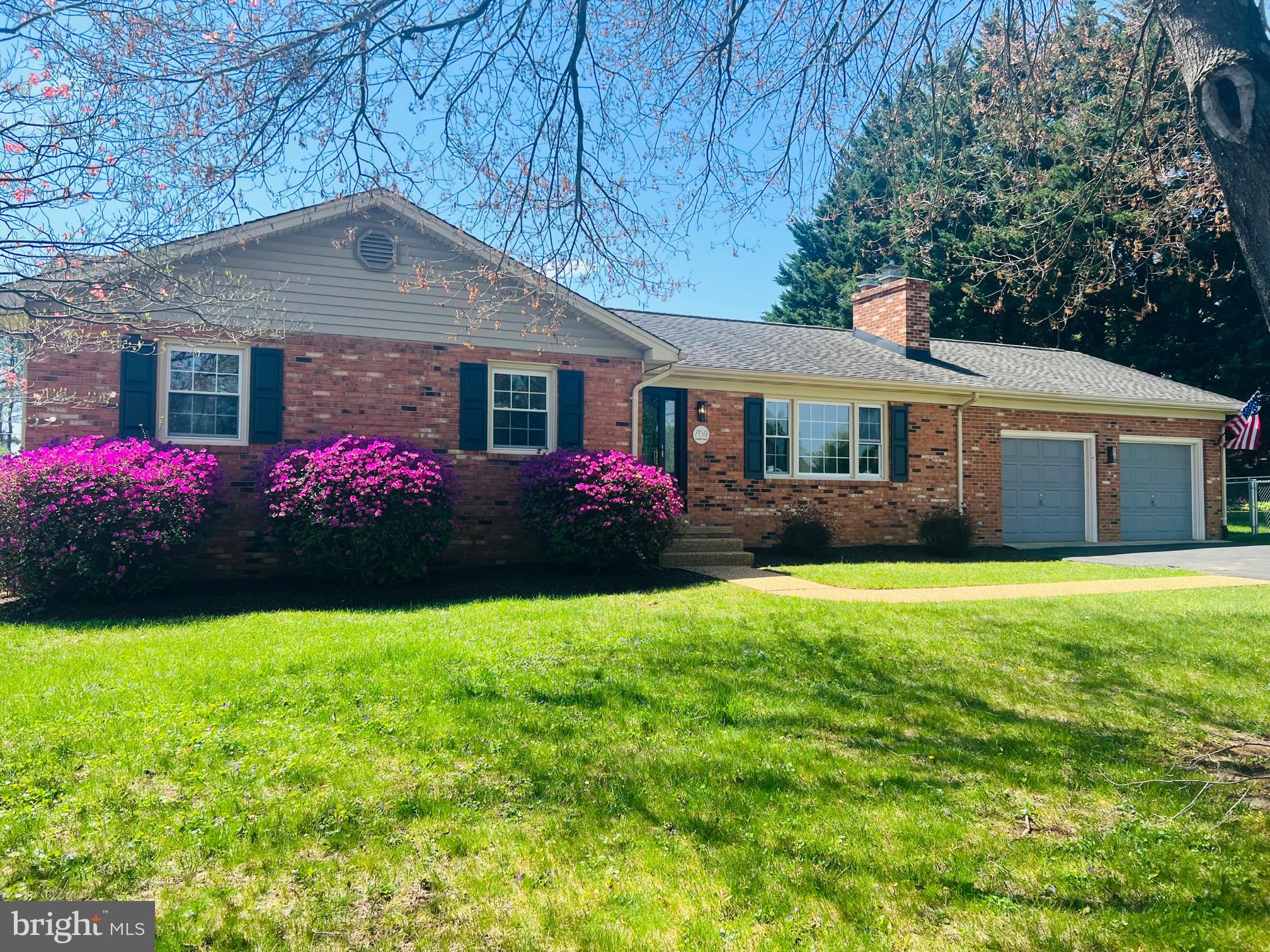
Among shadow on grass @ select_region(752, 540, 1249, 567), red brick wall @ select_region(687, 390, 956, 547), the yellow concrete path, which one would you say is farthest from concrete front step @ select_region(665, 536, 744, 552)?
red brick wall @ select_region(687, 390, 956, 547)

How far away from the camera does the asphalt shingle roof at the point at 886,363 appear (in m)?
15.3

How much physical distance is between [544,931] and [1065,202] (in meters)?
7.14

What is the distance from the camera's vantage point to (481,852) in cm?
334

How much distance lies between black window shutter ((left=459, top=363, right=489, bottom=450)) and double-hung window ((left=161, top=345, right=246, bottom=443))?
2951 millimetres

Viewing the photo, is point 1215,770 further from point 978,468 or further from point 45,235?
point 978,468

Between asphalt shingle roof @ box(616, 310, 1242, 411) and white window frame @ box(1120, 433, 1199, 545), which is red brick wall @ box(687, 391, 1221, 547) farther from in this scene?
asphalt shingle roof @ box(616, 310, 1242, 411)

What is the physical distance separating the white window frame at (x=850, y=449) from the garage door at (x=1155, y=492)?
622 centimetres

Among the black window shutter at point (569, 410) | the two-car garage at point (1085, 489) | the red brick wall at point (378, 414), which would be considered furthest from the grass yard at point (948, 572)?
the red brick wall at point (378, 414)

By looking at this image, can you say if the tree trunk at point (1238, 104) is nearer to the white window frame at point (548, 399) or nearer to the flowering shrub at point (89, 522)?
the white window frame at point (548, 399)

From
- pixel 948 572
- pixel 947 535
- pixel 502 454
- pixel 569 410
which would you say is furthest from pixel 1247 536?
pixel 502 454

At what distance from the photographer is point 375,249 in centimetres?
1167

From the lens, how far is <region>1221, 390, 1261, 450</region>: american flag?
18094mm

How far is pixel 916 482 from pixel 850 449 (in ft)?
5.14

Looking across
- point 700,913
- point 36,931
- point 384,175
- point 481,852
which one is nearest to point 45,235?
point 384,175
